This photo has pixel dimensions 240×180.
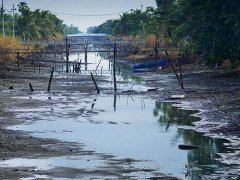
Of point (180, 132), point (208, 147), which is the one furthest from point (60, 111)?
point (208, 147)

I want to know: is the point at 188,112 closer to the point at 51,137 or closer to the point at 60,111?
the point at 60,111

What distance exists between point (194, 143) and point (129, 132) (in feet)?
13.3

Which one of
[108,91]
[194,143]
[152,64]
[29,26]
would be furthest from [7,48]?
[194,143]

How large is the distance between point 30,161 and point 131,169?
3255 millimetres

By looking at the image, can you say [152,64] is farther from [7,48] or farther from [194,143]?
[194,143]

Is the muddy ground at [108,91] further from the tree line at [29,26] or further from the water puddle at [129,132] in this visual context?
the tree line at [29,26]

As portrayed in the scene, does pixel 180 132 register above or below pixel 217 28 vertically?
below

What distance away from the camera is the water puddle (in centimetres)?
1705

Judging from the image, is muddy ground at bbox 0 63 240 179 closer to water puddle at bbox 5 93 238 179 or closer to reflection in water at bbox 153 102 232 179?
reflection in water at bbox 153 102 232 179

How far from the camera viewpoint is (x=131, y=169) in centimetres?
1614

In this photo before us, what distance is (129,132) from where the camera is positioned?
23.9 m

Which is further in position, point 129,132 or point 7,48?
point 7,48

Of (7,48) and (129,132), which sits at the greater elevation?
(7,48)

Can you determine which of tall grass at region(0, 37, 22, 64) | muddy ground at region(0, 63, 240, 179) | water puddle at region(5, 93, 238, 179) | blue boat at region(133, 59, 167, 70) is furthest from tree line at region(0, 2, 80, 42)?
water puddle at region(5, 93, 238, 179)
